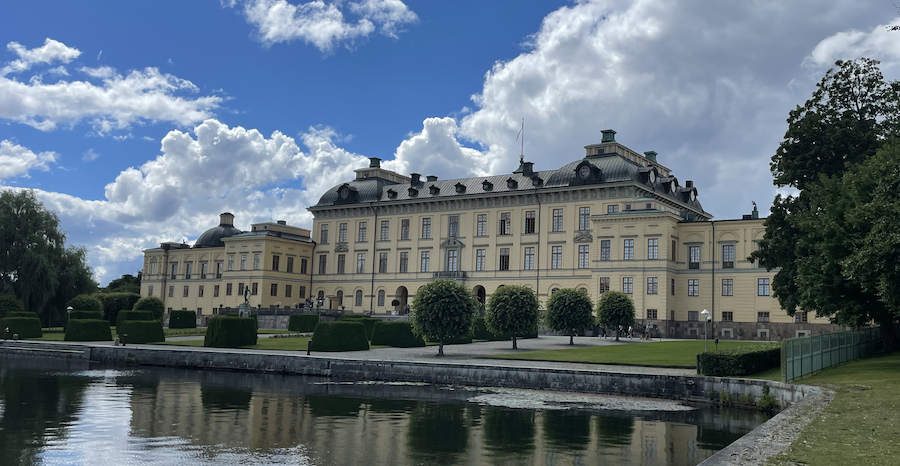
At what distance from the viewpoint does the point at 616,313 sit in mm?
46031

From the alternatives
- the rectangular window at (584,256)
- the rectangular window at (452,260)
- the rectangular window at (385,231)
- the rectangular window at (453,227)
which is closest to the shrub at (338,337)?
the rectangular window at (584,256)

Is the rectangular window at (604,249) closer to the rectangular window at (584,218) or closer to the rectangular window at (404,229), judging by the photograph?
the rectangular window at (584,218)

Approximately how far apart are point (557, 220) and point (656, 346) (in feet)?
76.2

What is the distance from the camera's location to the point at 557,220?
60969mm

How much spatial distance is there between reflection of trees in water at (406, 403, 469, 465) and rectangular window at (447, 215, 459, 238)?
4436 centimetres

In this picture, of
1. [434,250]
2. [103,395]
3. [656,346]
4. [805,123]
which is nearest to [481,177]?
[434,250]

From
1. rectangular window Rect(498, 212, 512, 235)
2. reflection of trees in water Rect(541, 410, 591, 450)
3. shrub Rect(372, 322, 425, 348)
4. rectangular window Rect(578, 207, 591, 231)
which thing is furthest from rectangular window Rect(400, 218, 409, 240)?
reflection of trees in water Rect(541, 410, 591, 450)

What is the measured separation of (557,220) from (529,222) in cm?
264

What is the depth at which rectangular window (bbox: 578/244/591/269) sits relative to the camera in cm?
5862

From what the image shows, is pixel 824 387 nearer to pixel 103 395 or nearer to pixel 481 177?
pixel 103 395

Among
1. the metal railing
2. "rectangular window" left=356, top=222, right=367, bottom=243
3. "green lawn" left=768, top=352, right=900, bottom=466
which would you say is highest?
"rectangular window" left=356, top=222, right=367, bottom=243

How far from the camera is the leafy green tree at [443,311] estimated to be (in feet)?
121

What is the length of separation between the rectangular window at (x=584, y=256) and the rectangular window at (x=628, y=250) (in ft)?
13.0

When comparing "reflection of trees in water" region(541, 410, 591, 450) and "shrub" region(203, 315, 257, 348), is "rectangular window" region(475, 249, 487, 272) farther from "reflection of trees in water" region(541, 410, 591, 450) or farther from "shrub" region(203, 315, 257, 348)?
"reflection of trees in water" region(541, 410, 591, 450)
